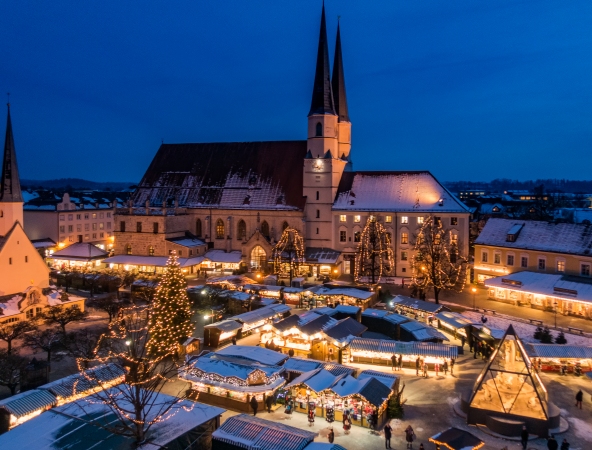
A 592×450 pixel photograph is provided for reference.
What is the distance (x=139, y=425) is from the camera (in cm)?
1656

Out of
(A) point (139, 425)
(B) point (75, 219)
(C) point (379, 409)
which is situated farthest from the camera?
(B) point (75, 219)

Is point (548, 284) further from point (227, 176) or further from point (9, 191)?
point (9, 191)

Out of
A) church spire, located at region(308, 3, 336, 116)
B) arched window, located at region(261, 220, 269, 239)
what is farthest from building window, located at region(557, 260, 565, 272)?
arched window, located at region(261, 220, 269, 239)

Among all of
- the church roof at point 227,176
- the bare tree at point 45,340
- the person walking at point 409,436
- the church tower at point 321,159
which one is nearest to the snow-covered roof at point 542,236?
the church tower at point 321,159

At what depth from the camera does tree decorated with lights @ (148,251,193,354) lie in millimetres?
26578

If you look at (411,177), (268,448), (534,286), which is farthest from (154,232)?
(268,448)

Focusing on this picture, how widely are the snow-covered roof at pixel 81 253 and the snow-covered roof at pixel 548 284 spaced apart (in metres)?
40.8

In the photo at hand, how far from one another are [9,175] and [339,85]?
118 ft

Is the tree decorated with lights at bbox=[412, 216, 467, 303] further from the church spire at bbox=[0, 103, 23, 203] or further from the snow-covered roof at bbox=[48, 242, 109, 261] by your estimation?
the snow-covered roof at bbox=[48, 242, 109, 261]

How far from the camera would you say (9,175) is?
129 feet

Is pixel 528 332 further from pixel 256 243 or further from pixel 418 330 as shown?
pixel 256 243

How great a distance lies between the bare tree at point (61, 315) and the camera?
30.8 meters

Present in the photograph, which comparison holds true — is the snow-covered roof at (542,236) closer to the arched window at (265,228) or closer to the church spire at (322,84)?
the church spire at (322,84)

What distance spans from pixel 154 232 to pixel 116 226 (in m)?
5.50
